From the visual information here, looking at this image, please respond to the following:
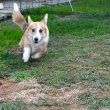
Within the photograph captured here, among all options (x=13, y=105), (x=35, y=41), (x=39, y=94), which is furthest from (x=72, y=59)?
(x=13, y=105)

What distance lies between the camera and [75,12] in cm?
1323

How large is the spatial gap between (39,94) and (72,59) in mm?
1969

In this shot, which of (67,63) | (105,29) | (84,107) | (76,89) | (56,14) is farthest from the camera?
(56,14)

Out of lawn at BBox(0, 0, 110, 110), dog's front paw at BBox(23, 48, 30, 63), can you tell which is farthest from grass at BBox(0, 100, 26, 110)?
dog's front paw at BBox(23, 48, 30, 63)

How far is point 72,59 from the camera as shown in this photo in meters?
7.48

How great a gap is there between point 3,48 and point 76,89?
2604 mm

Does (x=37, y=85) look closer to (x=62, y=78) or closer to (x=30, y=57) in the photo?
(x=62, y=78)

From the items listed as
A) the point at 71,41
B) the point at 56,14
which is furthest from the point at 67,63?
the point at 56,14

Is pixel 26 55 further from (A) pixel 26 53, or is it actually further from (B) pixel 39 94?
(B) pixel 39 94

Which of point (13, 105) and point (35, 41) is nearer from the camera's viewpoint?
point (13, 105)

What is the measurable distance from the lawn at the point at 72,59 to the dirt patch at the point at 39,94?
11cm

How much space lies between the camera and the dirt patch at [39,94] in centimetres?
530

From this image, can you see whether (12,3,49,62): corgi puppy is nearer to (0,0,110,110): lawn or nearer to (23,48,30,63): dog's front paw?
(23,48,30,63): dog's front paw

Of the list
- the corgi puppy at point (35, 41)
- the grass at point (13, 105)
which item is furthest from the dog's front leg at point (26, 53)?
the grass at point (13, 105)
